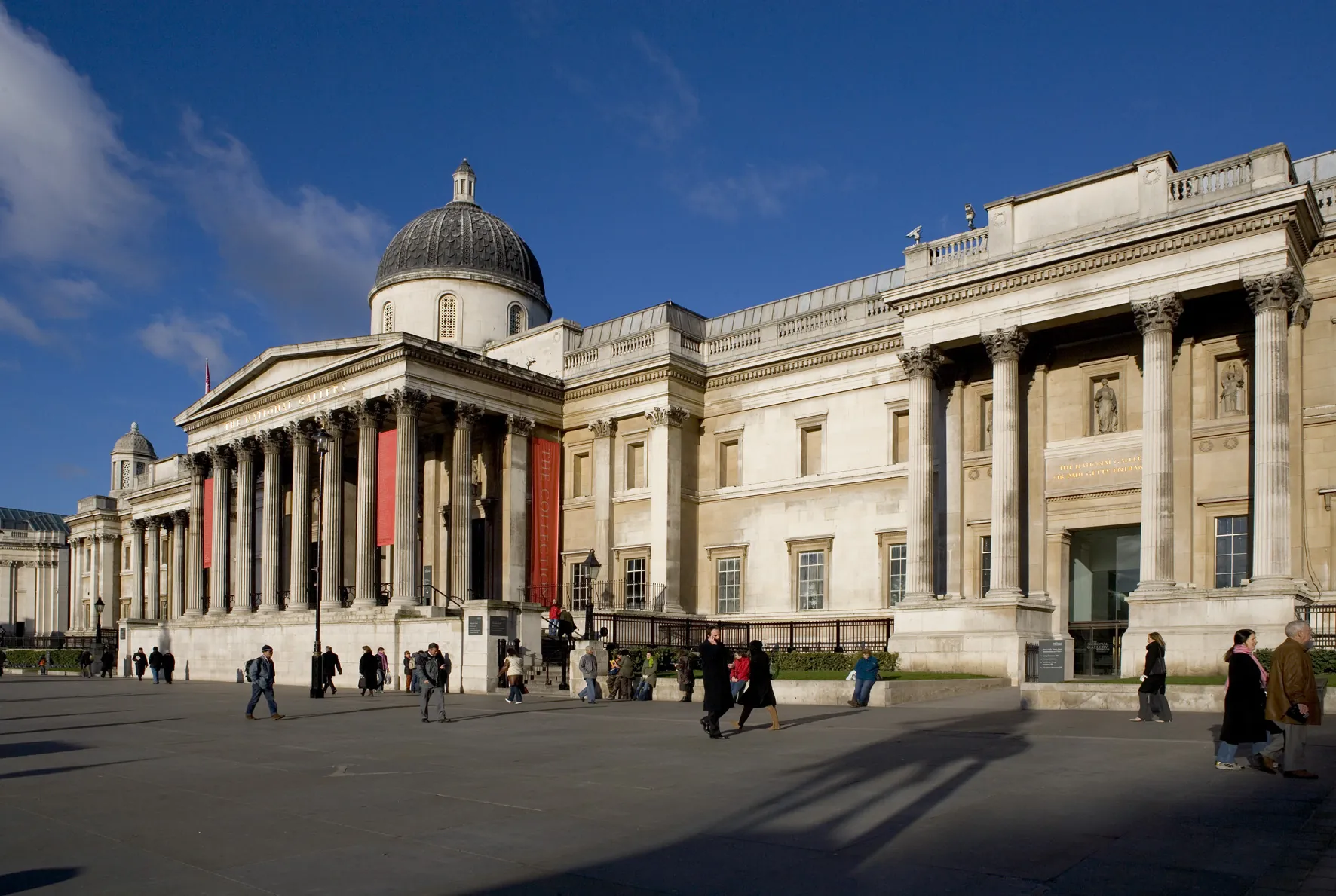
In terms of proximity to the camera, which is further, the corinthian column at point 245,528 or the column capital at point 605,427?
the corinthian column at point 245,528

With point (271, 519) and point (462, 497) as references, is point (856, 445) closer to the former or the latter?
point (462, 497)

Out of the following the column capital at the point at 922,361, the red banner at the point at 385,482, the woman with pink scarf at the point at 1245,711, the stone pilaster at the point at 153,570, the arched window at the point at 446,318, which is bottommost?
the stone pilaster at the point at 153,570

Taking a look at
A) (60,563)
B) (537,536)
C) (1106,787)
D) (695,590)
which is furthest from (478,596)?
(60,563)

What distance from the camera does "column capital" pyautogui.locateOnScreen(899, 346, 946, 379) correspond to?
32.8m

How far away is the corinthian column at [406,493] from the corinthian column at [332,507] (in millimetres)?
3701

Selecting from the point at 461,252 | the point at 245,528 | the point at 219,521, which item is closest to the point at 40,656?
the point at 219,521

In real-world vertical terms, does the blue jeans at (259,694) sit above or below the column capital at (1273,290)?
below

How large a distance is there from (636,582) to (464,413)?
845 centimetres

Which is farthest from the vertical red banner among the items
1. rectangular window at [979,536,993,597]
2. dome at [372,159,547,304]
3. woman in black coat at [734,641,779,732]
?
woman in black coat at [734,641,779,732]

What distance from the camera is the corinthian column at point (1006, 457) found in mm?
30453

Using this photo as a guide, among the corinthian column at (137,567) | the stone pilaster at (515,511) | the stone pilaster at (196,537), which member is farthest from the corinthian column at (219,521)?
the corinthian column at (137,567)

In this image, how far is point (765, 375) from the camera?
40438 mm

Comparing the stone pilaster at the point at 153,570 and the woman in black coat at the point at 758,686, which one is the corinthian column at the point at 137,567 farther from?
the woman in black coat at the point at 758,686

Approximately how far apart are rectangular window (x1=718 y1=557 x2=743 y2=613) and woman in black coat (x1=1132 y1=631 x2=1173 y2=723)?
22.4 metres
